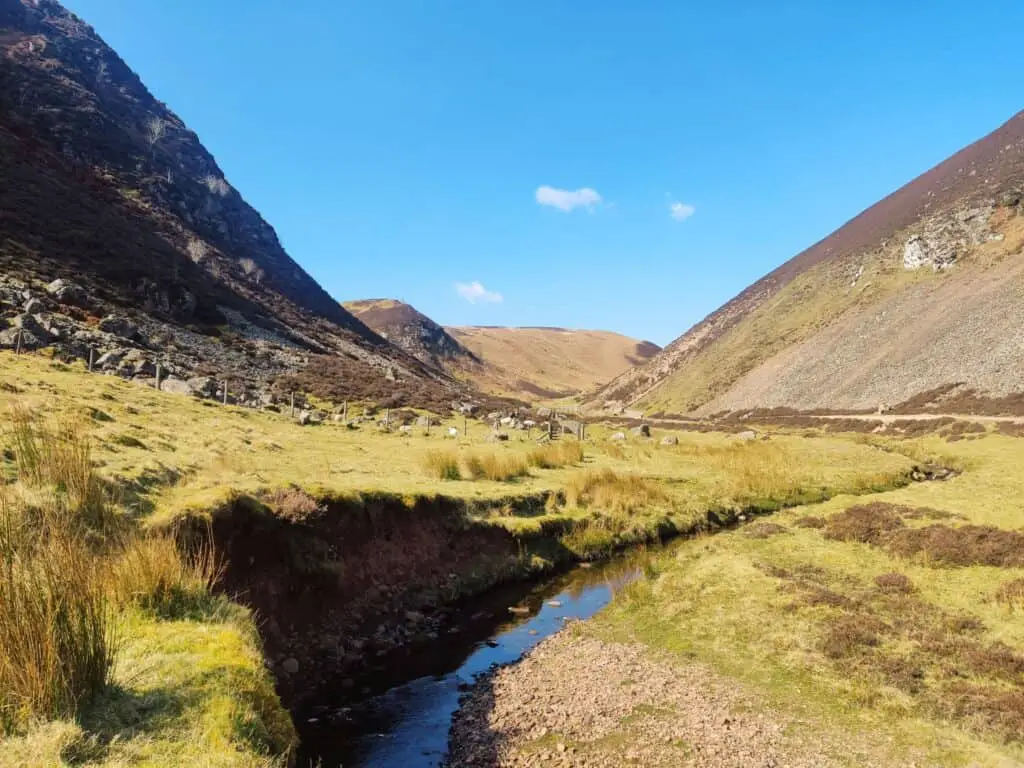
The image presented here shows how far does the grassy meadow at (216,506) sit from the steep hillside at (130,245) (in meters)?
21.2

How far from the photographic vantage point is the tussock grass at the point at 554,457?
1389 inches

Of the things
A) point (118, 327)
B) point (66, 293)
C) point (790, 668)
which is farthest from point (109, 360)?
point (790, 668)

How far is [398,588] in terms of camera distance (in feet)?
60.3

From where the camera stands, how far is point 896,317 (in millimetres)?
99375

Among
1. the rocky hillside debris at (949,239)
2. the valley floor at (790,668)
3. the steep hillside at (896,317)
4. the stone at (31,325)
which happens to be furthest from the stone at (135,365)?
the rocky hillside debris at (949,239)

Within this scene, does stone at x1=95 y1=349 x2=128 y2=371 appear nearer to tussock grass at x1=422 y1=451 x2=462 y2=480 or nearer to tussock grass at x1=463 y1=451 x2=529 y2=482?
tussock grass at x1=422 y1=451 x2=462 y2=480

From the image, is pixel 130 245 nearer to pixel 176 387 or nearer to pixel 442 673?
pixel 176 387

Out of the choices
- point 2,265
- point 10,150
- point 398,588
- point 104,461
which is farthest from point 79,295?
point 398,588

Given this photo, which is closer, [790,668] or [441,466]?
[790,668]

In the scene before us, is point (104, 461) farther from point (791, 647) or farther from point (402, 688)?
point (791, 647)

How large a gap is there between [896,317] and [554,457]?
293 ft

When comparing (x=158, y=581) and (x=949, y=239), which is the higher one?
(x=949, y=239)

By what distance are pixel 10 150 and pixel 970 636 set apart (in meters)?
104

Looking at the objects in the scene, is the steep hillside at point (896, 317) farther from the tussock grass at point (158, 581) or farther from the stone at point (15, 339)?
the stone at point (15, 339)
